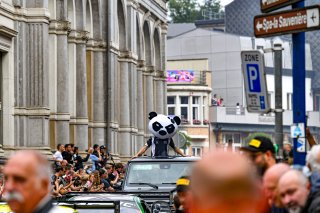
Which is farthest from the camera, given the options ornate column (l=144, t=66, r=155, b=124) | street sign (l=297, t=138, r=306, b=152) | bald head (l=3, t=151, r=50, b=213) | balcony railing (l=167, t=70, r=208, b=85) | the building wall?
the building wall

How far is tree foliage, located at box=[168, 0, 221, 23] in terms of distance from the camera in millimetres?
168125

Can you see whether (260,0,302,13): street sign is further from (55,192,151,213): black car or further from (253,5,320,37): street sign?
(55,192,151,213): black car

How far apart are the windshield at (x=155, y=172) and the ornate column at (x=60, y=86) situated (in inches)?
766

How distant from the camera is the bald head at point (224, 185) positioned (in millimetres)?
5082

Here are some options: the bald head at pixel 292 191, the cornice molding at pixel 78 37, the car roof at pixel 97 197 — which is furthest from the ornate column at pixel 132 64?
the bald head at pixel 292 191

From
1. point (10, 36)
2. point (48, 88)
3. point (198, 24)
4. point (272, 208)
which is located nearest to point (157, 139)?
point (10, 36)

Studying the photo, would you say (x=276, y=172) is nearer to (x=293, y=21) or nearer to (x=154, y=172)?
(x=293, y=21)

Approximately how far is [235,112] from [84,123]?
55990 mm

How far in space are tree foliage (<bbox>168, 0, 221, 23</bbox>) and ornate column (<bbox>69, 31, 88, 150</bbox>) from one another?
384ft

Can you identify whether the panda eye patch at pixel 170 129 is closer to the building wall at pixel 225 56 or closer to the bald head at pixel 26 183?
the bald head at pixel 26 183

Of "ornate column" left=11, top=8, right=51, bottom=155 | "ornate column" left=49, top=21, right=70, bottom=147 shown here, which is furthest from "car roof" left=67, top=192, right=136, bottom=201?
"ornate column" left=49, top=21, right=70, bottom=147

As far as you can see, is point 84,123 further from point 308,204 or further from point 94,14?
point 308,204

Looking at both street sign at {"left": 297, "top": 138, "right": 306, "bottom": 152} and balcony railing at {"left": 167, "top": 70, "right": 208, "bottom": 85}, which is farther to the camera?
balcony railing at {"left": 167, "top": 70, "right": 208, "bottom": 85}

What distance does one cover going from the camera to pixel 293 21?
14023 millimetres
